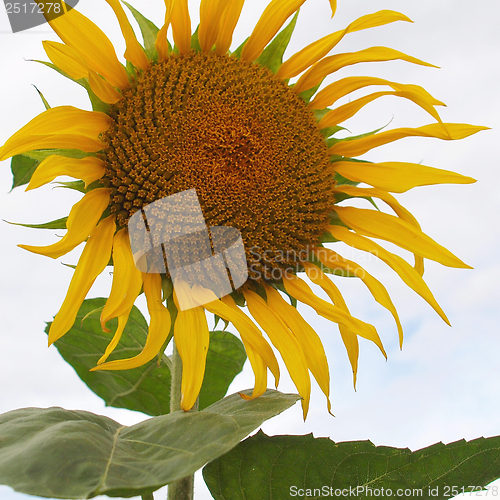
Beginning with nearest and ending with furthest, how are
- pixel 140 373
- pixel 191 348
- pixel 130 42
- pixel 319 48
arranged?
pixel 191 348 < pixel 130 42 < pixel 319 48 < pixel 140 373

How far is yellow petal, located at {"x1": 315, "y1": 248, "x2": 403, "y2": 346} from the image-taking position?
163cm

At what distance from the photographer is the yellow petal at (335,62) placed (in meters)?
1.70

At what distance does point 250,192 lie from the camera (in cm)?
154

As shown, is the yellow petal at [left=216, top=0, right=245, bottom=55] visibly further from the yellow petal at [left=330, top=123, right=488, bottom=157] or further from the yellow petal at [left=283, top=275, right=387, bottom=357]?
the yellow petal at [left=283, top=275, right=387, bottom=357]

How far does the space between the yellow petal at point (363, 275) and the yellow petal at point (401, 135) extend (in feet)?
0.85

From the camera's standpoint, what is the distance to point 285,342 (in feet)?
4.98

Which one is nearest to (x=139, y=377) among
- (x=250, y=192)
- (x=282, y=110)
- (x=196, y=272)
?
(x=196, y=272)

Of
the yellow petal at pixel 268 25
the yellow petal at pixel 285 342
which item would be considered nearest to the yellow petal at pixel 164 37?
the yellow petal at pixel 268 25

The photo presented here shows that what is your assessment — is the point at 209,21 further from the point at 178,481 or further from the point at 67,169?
the point at 178,481

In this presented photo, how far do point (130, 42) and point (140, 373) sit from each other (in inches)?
37.2

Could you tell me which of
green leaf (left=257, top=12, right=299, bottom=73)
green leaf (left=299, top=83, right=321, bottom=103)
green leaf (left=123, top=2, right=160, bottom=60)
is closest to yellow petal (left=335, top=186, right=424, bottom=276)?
green leaf (left=299, top=83, right=321, bottom=103)

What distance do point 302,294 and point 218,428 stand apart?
0.47 metres

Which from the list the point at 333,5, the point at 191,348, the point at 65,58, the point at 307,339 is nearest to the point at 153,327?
the point at 191,348

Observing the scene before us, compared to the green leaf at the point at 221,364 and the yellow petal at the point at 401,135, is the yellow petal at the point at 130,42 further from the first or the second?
the green leaf at the point at 221,364
